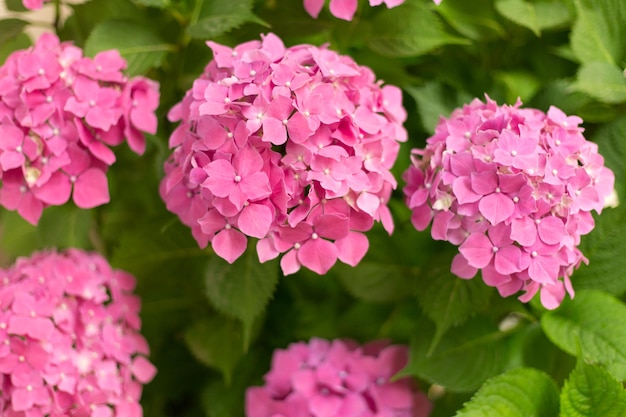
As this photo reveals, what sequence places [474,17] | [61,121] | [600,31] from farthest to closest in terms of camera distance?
[474,17] → [600,31] → [61,121]

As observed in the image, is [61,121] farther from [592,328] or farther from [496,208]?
A: [592,328]

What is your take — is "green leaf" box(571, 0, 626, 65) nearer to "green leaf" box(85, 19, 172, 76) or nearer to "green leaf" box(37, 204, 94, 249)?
"green leaf" box(85, 19, 172, 76)

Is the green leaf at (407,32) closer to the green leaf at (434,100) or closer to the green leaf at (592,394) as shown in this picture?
the green leaf at (434,100)

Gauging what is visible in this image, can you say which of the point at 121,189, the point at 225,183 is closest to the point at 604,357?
the point at 225,183

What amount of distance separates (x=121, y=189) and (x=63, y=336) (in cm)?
33

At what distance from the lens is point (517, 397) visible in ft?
2.21

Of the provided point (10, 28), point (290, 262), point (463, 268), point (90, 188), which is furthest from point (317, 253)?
point (10, 28)

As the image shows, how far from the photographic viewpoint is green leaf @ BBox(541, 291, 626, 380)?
A: 2.18ft

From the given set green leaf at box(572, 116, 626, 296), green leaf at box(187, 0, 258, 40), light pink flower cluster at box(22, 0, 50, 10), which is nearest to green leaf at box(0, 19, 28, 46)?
light pink flower cluster at box(22, 0, 50, 10)

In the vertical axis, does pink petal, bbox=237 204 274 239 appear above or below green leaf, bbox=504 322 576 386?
above

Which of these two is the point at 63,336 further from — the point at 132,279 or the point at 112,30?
the point at 112,30

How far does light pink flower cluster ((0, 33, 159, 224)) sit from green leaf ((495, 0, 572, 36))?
0.41m

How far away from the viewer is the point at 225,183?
0.59 m

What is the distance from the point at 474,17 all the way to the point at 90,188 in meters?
0.50
